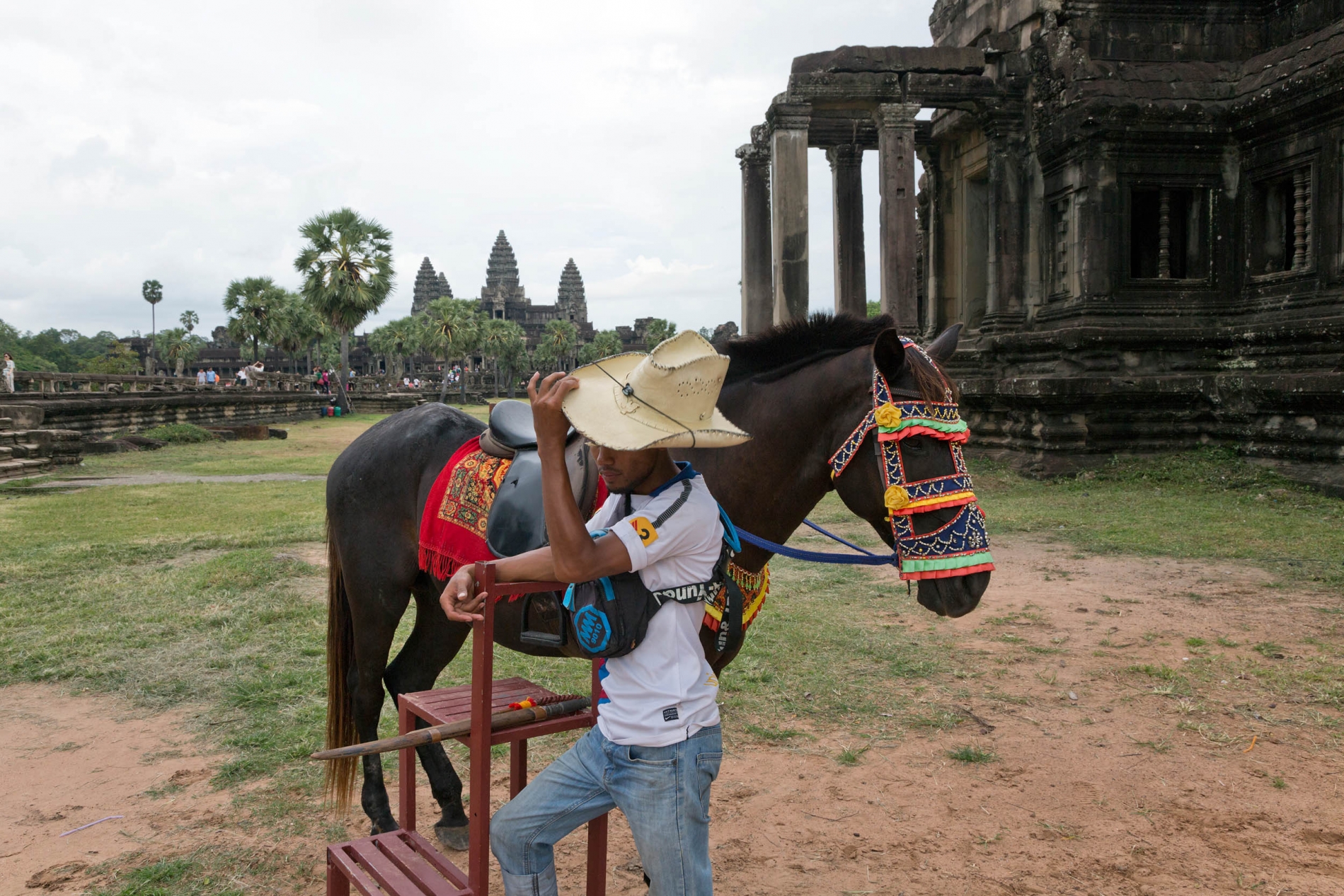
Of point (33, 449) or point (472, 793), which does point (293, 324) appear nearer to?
point (33, 449)

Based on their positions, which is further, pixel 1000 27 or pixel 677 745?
pixel 1000 27

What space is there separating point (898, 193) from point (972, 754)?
12782 mm

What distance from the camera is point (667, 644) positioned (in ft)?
6.47

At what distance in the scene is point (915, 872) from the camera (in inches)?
125

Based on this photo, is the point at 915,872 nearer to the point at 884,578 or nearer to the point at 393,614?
the point at 393,614

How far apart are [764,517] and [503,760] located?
218 centimetres

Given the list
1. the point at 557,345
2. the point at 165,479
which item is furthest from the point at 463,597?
the point at 557,345

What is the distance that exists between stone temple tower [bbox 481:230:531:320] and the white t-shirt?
9691 centimetres

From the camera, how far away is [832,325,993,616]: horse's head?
249 cm

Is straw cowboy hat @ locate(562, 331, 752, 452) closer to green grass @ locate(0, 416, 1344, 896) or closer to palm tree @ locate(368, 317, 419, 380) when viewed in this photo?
green grass @ locate(0, 416, 1344, 896)

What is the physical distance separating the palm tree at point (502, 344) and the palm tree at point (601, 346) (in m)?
5.85

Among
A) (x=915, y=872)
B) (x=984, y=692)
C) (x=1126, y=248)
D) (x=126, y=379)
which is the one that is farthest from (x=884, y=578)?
(x=126, y=379)

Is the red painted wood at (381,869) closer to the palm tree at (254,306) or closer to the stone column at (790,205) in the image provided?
the stone column at (790,205)

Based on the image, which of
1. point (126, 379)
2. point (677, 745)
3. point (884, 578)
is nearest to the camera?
point (677, 745)
